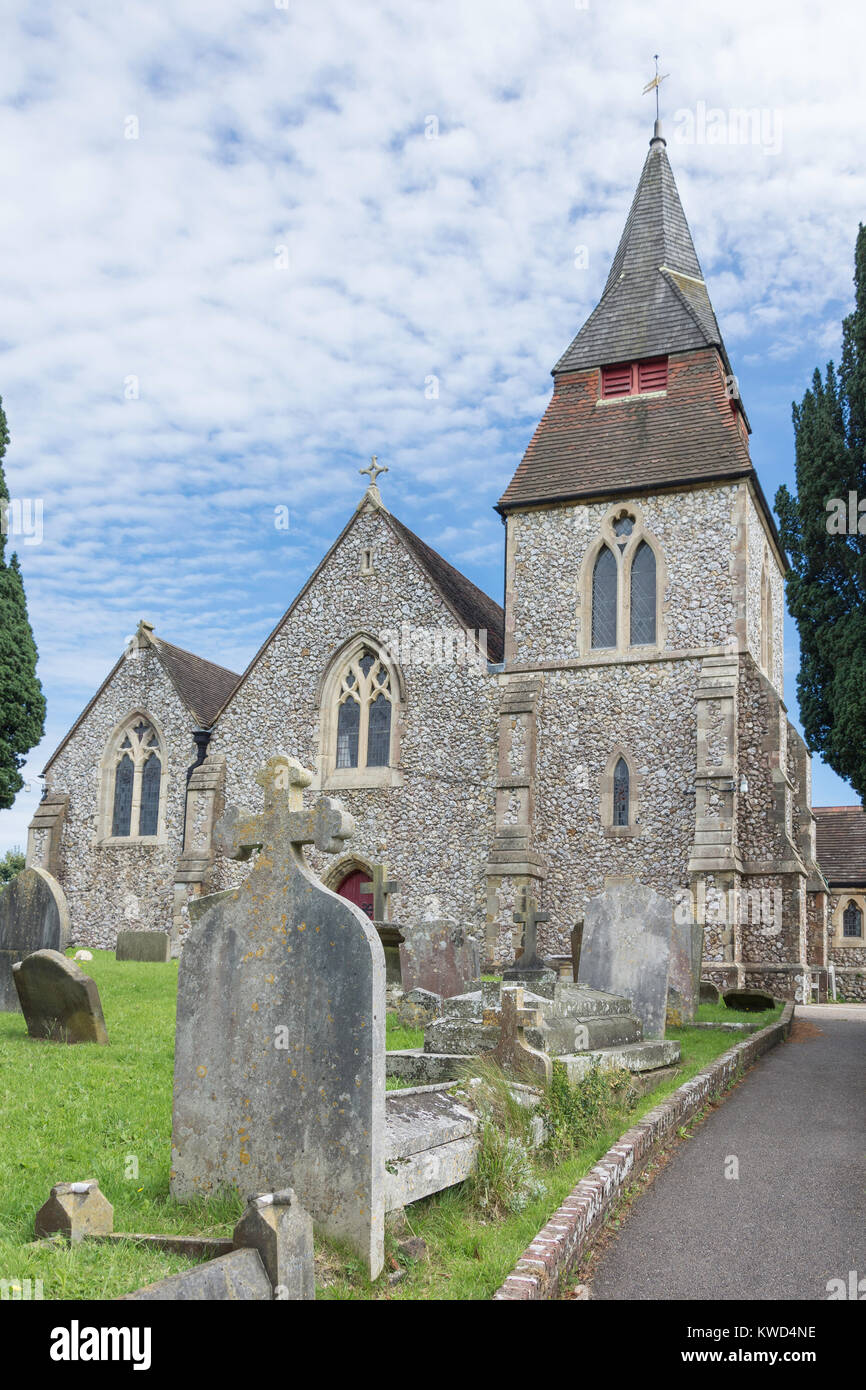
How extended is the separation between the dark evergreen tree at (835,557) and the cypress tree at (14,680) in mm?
15422

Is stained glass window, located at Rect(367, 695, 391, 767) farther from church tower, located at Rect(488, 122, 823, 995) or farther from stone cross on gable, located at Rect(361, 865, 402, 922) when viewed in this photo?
stone cross on gable, located at Rect(361, 865, 402, 922)

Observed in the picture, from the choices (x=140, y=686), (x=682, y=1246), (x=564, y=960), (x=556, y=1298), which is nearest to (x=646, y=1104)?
(x=682, y=1246)

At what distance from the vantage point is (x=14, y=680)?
22.5 m

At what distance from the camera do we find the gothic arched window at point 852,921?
30.2 meters

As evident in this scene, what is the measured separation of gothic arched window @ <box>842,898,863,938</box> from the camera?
3022 cm

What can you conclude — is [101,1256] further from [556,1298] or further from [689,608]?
[689,608]

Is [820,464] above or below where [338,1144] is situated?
above

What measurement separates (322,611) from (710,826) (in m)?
9.30

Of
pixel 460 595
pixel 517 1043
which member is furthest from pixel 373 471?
pixel 517 1043

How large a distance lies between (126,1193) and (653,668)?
16.2 meters

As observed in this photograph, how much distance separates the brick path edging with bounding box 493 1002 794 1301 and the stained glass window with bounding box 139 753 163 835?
1689 cm

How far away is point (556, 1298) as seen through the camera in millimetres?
4516

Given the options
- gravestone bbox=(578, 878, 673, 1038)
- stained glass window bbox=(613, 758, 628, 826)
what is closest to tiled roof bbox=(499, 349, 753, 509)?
stained glass window bbox=(613, 758, 628, 826)

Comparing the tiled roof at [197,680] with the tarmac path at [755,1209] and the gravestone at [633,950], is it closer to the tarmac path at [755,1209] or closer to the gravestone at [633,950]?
the gravestone at [633,950]
